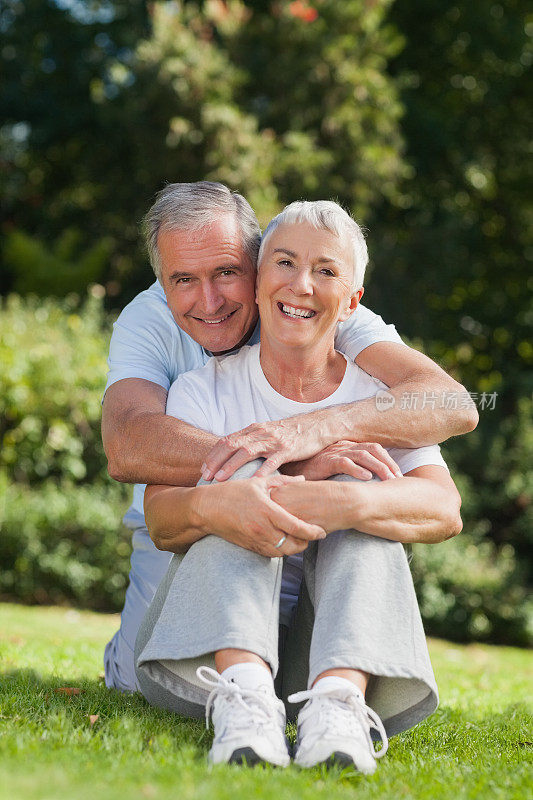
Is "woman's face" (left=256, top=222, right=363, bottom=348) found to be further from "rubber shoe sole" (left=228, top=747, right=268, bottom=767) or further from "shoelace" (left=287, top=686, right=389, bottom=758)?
"rubber shoe sole" (left=228, top=747, right=268, bottom=767)

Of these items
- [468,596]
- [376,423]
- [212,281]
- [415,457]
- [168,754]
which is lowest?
[468,596]

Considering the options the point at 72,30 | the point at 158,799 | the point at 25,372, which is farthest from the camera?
the point at 72,30

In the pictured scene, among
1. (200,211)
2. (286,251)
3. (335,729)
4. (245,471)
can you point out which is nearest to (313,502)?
(245,471)

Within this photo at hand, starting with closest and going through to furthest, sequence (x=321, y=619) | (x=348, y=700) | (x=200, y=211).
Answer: (x=348, y=700) → (x=321, y=619) → (x=200, y=211)

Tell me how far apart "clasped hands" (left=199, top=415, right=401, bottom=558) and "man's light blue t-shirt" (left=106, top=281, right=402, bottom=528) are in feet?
1.79

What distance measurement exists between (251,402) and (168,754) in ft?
3.91

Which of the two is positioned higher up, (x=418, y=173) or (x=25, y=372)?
(x=418, y=173)

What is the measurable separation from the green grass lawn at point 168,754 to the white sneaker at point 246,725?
5 centimetres

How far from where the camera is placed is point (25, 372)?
24.9 ft

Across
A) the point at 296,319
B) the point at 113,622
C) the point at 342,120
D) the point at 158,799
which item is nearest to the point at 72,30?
the point at 342,120

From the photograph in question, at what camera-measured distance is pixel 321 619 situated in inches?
96.3

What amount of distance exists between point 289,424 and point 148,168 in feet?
30.1

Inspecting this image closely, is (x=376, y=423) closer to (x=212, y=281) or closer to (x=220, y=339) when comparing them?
(x=220, y=339)

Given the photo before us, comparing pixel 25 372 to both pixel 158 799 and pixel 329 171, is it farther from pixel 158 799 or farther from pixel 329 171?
pixel 158 799
